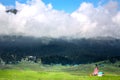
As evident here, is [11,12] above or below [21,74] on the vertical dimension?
above

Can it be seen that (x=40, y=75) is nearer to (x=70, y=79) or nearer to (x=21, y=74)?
(x=21, y=74)

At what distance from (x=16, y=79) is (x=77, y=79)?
1022cm

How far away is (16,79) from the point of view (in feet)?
164

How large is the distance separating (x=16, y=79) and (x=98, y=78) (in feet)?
45.2

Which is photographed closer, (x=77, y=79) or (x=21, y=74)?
(x=77, y=79)

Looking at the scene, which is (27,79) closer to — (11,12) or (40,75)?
(40,75)

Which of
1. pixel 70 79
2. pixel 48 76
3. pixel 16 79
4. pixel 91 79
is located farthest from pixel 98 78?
pixel 16 79

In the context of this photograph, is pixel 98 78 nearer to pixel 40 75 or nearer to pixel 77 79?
pixel 77 79

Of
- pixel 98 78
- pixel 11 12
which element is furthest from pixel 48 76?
pixel 11 12

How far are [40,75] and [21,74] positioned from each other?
3917mm

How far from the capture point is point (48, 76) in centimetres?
5606

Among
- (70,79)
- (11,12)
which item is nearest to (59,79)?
(70,79)

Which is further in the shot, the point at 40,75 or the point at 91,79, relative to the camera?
the point at 40,75

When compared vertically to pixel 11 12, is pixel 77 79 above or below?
below
